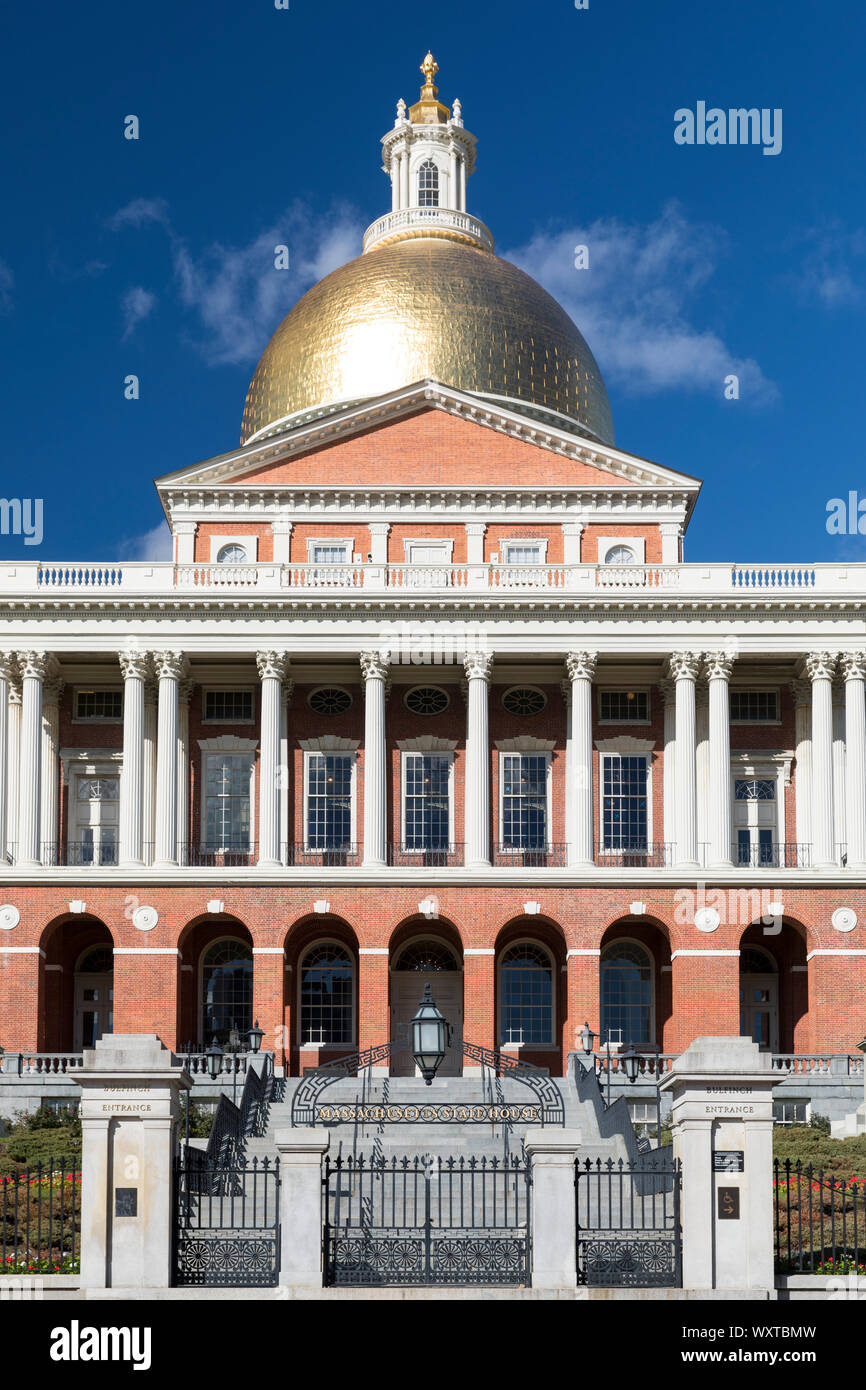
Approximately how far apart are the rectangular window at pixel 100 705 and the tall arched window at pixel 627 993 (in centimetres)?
1479

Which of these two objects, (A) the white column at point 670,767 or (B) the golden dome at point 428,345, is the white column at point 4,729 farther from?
(A) the white column at point 670,767

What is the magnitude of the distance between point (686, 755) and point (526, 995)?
25.5 ft

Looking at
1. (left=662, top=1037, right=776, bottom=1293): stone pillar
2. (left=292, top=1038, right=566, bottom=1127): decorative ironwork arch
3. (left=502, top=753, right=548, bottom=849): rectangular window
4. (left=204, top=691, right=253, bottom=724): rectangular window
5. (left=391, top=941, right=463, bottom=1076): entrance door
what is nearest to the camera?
(left=662, top=1037, right=776, bottom=1293): stone pillar

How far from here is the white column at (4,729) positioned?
53188 millimetres

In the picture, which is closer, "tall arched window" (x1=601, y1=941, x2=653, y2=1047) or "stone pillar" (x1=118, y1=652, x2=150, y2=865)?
"stone pillar" (x1=118, y1=652, x2=150, y2=865)

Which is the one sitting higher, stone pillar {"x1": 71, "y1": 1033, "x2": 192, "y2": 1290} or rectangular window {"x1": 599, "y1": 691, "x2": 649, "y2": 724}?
rectangular window {"x1": 599, "y1": 691, "x2": 649, "y2": 724}

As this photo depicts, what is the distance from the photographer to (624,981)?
5509 centimetres

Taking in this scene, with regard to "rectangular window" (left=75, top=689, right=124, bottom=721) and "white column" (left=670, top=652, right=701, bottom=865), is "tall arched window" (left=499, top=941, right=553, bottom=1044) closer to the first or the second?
"white column" (left=670, top=652, right=701, bottom=865)

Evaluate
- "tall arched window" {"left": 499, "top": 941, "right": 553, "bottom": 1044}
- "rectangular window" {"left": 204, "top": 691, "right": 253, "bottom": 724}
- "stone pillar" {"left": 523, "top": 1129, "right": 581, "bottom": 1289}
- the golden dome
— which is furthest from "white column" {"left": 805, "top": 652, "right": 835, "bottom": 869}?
"stone pillar" {"left": 523, "top": 1129, "right": 581, "bottom": 1289}

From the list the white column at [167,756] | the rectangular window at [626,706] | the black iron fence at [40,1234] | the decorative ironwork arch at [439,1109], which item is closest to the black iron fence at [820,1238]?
the decorative ironwork arch at [439,1109]

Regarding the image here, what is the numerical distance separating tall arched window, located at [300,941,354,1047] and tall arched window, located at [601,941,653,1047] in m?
6.81

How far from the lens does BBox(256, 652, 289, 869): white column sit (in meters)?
53.4
